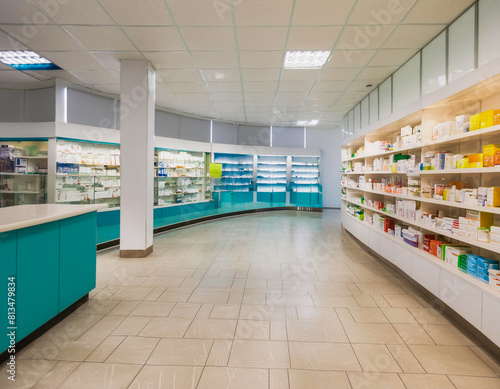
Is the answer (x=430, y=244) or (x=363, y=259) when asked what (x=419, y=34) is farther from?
(x=363, y=259)

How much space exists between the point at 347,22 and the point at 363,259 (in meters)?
3.90

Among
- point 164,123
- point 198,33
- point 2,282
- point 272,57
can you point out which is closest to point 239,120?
point 164,123

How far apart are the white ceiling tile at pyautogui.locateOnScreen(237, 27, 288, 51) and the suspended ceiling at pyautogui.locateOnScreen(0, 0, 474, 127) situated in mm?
15

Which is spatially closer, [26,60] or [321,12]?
[321,12]

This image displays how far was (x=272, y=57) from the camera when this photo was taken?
498cm

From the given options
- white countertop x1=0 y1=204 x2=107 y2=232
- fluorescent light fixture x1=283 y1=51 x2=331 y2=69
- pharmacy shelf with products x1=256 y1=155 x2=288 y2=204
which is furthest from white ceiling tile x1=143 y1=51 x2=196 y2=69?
pharmacy shelf with products x1=256 y1=155 x2=288 y2=204

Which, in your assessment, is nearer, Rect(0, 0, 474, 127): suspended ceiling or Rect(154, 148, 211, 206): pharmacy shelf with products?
Rect(0, 0, 474, 127): suspended ceiling

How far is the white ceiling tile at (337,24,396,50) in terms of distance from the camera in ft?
13.0

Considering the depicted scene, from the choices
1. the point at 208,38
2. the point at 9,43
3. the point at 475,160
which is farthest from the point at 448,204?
the point at 9,43

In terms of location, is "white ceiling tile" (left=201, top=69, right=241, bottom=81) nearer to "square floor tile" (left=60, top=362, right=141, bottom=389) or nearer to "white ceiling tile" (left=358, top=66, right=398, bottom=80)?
"white ceiling tile" (left=358, top=66, right=398, bottom=80)

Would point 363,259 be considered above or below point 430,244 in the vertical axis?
below

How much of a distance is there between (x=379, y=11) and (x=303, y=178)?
967 cm

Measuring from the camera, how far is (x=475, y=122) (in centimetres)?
293

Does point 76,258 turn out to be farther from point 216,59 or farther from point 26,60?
point 26,60
